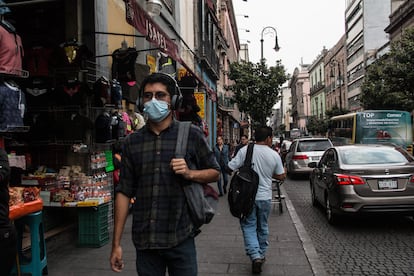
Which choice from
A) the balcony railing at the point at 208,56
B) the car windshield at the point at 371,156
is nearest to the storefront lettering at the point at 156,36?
the car windshield at the point at 371,156

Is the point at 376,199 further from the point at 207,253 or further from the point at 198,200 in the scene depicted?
the point at 198,200

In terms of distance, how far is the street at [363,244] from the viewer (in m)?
5.54

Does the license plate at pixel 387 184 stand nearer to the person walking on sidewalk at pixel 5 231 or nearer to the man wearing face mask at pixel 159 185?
the man wearing face mask at pixel 159 185

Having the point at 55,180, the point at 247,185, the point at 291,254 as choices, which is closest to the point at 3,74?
the point at 55,180

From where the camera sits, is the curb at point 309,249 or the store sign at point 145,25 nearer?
the curb at point 309,249

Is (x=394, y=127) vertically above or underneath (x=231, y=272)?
above

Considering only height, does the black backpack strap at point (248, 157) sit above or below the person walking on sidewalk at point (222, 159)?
above

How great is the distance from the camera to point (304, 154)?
1717 cm

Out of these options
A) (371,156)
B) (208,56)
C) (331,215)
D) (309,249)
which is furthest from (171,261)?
(208,56)

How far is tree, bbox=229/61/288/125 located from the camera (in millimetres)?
29688

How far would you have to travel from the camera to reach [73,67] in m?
7.37

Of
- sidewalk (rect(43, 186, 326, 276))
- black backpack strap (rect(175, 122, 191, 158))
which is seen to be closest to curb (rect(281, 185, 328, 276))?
sidewalk (rect(43, 186, 326, 276))

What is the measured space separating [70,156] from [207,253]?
10.4 ft

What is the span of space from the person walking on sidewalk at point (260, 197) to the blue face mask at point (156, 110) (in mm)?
2960
